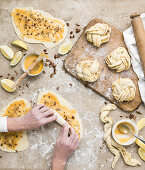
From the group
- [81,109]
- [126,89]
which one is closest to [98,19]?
[126,89]

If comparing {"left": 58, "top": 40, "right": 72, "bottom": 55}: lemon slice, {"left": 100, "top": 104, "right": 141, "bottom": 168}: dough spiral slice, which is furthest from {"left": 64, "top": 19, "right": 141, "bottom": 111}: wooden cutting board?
{"left": 100, "top": 104, "right": 141, "bottom": 168}: dough spiral slice

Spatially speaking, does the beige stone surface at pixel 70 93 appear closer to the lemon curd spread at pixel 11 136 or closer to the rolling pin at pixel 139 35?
the lemon curd spread at pixel 11 136

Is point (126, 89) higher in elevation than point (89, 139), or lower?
higher

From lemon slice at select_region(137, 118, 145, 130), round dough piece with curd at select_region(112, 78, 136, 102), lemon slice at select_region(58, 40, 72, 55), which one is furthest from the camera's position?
lemon slice at select_region(58, 40, 72, 55)

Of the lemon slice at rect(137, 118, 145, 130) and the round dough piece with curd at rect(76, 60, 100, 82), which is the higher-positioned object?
the round dough piece with curd at rect(76, 60, 100, 82)

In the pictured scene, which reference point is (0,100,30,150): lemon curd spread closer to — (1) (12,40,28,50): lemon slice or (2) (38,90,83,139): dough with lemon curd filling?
(2) (38,90,83,139): dough with lemon curd filling

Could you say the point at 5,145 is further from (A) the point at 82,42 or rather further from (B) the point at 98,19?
(B) the point at 98,19

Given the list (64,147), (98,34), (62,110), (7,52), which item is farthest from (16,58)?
(64,147)

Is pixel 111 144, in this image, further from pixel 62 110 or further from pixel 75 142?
pixel 62 110
